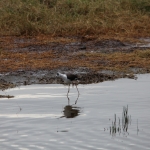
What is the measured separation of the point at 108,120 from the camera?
945cm

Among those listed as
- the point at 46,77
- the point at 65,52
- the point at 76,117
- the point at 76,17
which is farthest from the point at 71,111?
the point at 76,17

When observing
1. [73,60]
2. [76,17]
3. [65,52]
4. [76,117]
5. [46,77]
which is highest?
[76,17]

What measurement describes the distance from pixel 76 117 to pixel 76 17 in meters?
11.1

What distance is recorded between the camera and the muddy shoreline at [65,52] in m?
13.0

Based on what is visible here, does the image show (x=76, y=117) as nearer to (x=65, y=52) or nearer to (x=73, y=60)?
(x=73, y=60)

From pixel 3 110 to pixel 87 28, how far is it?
9180mm

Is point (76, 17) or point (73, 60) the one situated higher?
point (76, 17)

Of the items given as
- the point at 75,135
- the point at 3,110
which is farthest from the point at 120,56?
the point at 75,135

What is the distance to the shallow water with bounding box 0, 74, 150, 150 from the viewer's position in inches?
324

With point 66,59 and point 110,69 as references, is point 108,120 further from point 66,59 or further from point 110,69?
point 66,59

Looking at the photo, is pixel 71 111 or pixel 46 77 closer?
pixel 71 111

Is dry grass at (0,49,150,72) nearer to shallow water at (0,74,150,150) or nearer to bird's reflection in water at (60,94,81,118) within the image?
shallow water at (0,74,150,150)

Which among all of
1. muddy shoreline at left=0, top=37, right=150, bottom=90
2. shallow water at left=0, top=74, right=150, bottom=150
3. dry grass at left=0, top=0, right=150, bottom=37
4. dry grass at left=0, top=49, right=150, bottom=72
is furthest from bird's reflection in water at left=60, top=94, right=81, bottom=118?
dry grass at left=0, top=0, right=150, bottom=37

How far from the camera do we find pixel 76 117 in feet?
32.2
